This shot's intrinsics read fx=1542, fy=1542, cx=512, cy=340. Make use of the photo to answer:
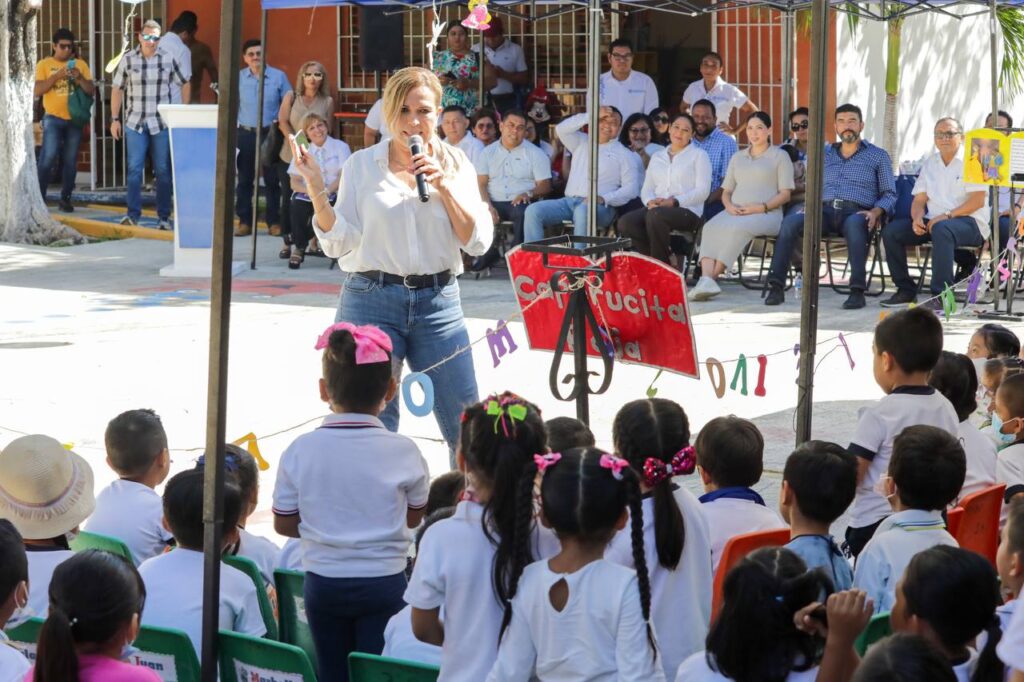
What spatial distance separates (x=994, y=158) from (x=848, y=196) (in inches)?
73.6

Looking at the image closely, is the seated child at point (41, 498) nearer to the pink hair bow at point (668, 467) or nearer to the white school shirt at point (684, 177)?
the pink hair bow at point (668, 467)

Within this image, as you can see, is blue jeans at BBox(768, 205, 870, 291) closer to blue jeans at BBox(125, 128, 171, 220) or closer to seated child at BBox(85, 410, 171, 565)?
blue jeans at BBox(125, 128, 171, 220)

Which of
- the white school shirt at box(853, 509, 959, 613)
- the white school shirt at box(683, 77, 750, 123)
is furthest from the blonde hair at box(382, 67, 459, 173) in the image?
the white school shirt at box(683, 77, 750, 123)

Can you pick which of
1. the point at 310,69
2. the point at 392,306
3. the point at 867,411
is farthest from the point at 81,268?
the point at 867,411

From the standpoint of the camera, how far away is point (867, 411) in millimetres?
4629

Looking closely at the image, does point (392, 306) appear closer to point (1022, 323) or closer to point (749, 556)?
point (749, 556)

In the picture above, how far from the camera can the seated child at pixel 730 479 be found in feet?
13.2

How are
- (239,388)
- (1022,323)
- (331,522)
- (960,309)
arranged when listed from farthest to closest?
(960,309)
(1022,323)
(239,388)
(331,522)

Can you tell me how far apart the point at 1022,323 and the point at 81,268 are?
8.06 meters

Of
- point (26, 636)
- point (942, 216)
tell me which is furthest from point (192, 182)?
point (26, 636)

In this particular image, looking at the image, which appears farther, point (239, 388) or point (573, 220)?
point (573, 220)

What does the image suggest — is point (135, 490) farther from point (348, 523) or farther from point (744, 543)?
point (744, 543)

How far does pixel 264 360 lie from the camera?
9.39 m

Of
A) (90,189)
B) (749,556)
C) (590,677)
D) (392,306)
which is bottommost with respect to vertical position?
(590,677)
